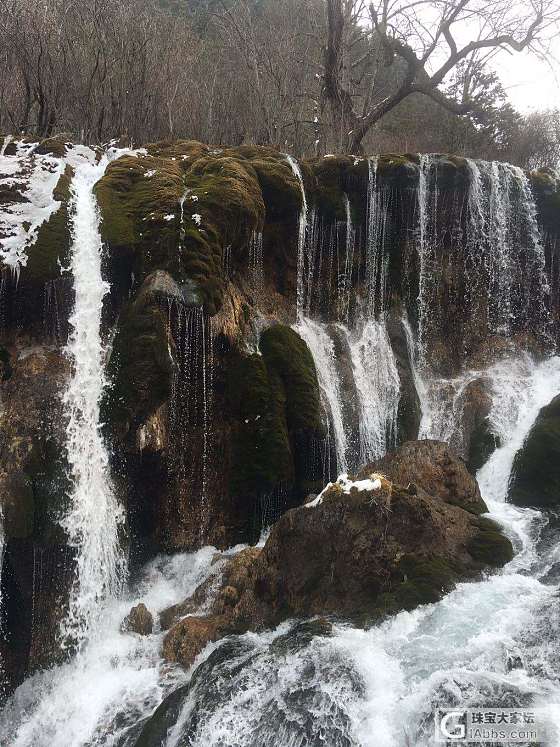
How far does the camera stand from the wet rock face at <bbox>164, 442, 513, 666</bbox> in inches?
249

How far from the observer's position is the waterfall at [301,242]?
1095cm

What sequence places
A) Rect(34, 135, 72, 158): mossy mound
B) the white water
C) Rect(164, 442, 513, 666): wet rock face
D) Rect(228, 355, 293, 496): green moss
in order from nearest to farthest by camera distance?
the white water < Rect(164, 442, 513, 666): wet rock face < Rect(228, 355, 293, 496): green moss < Rect(34, 135, 72, 158): mossy mound

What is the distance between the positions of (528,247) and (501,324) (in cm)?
183

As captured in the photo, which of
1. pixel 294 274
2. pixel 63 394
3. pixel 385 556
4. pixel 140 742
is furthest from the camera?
pixel 294 274

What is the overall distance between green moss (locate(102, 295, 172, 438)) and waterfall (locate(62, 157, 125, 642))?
0.21 meters

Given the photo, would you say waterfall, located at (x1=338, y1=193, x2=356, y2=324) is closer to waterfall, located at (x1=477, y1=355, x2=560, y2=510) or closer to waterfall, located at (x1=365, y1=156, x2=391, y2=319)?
waterfall, located at (x1=365, y1=156, x2=391, y2=319)

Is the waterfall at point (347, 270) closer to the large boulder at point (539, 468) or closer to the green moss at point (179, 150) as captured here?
the green moss at point (179, 150)

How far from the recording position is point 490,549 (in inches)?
277

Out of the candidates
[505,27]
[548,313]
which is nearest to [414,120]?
[505,27]

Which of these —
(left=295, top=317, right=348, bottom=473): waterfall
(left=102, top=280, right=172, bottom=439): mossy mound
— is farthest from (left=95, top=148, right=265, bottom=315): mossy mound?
(left=295, top=317, right=348, bottom=473): waterfall

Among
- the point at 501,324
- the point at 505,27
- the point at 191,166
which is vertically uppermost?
the point at 505,27

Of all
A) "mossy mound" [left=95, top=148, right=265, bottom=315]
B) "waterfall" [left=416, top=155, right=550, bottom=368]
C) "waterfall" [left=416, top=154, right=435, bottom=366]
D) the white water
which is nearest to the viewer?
the white water

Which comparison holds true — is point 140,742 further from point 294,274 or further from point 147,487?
point 294,274

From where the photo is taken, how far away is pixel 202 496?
8.45 metres
